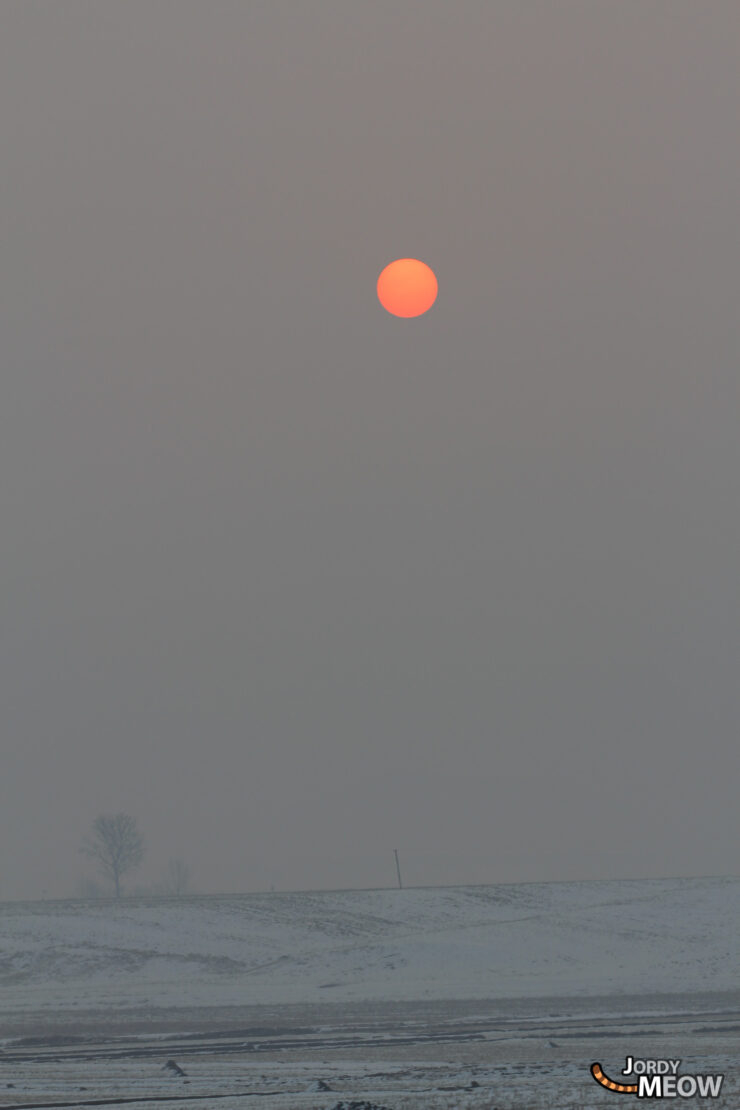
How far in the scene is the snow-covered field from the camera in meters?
21.3

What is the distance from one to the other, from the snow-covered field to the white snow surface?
0.13 m

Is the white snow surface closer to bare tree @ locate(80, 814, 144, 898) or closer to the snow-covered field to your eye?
Answer: the snow-covered field

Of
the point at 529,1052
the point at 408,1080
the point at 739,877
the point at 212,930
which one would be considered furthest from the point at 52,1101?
the point at 739,877

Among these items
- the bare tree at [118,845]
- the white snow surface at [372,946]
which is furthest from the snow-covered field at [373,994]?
→ the bare tree at [118,845]

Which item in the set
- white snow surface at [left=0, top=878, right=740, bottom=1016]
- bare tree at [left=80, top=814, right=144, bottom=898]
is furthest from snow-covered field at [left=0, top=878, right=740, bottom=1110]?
bare tree at [left=80, top=814, right=144, bottom=898]

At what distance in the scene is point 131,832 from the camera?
494 ft

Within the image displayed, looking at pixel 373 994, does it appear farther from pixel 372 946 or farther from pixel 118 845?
pixel 118 845

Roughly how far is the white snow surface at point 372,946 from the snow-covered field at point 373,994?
0.13m

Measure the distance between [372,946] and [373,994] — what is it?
23.6 ft

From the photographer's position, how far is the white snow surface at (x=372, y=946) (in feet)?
128

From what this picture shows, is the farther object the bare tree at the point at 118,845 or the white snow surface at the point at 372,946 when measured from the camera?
the bare tree at the point at 118,845

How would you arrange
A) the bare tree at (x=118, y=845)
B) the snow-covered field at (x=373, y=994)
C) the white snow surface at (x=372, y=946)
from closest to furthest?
1. the snow-covered field at (x=373, y=994)
2. the white snow surface at (x=372, y=946)
3. the bare tree at (x=118, y=845)

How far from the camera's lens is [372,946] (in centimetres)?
4491

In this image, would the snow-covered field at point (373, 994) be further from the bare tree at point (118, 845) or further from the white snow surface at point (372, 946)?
the bare tree at point (118, 845)
